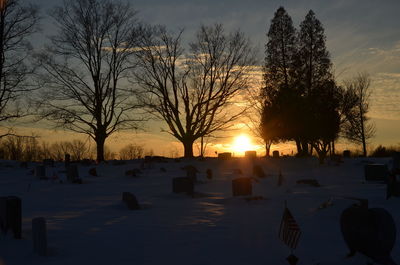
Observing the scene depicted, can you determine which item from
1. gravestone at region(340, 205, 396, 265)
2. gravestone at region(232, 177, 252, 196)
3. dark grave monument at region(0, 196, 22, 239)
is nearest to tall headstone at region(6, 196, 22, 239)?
dark grave monument at region(0, 196, 22, 239)

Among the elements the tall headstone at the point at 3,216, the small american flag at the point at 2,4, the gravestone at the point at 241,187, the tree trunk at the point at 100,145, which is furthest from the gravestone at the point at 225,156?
the tall headstone at the point at 3,216

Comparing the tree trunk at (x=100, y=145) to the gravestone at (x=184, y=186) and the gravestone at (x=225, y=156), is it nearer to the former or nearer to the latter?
the gravestone at (x=225, y=156)

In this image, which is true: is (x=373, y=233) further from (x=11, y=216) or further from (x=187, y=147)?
(x=187, y=147)

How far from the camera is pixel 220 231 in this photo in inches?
337

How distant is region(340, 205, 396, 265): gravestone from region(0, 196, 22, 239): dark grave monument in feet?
19.1

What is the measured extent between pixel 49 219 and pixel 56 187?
27.3ft

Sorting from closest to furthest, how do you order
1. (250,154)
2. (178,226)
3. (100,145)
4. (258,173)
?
1. (178,226)
2. (258,173)
3. (250,154)
4. (100,145)

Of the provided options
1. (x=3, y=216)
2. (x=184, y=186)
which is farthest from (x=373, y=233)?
(x=184, y=186)

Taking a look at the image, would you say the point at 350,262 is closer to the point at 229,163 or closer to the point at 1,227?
the point at 1,227

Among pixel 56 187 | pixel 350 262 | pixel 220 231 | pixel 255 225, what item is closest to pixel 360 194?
pixel 255 225

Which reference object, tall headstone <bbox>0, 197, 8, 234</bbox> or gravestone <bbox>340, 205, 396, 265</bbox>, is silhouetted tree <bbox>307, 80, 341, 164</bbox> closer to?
gravestone <bbox>340, 205, 396, 265</bbox>

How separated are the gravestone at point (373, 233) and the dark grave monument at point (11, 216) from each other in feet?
19.1

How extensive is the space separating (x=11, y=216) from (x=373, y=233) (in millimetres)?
6285

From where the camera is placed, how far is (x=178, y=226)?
9047mm
